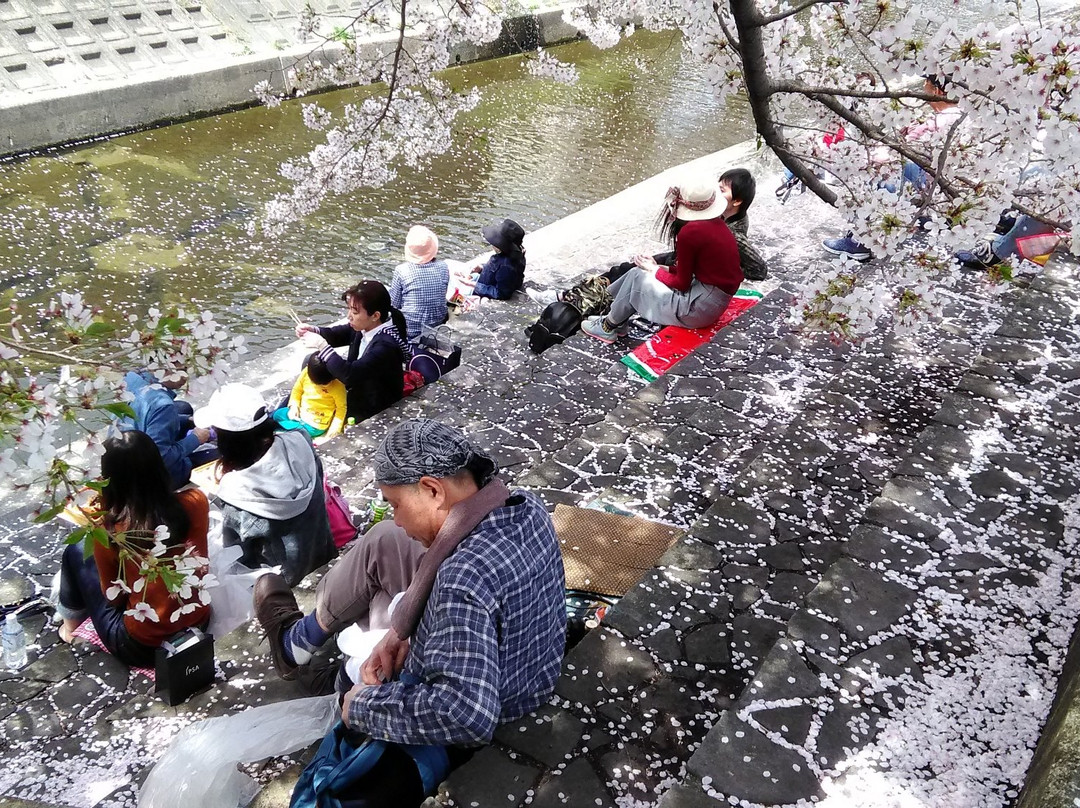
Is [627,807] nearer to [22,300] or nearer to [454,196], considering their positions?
[22,300]

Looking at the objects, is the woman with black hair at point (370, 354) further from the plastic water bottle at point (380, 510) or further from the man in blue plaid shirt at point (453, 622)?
the man in blue plaid shirt at point (453, 622)

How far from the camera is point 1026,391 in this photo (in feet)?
14.6

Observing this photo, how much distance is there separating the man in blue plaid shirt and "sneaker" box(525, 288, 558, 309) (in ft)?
16.2

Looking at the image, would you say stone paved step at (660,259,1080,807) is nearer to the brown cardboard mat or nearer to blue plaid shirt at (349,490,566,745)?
blue plaid shirt at (349,490,566,745)

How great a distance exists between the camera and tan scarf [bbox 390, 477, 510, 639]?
2439 mm

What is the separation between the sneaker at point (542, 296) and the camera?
7.45 meters

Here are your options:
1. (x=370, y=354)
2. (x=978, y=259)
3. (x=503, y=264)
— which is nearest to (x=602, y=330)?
(x=503, y=264)

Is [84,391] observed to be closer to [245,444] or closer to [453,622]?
[453,622]

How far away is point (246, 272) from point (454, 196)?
9.84 feet

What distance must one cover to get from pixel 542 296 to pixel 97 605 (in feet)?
15.6

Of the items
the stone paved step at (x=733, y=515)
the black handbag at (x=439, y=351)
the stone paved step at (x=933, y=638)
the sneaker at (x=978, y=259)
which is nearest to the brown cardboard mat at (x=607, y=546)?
the stone paved step at (x=733, y=515)

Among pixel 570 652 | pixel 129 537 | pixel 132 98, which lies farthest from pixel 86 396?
pixel 132 98

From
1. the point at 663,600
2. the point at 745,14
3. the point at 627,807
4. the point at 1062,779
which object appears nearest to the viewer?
the point at 1062,779

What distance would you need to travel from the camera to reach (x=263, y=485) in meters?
3.96
